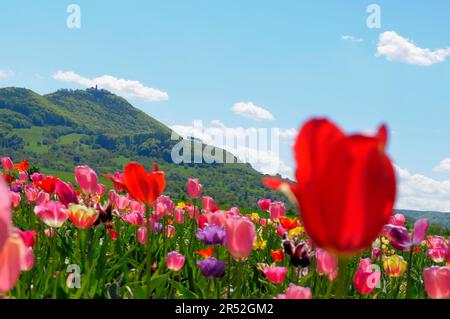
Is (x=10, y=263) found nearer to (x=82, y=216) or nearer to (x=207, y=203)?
(x=82, y=216)

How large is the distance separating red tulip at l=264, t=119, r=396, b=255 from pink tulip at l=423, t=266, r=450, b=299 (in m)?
1.62

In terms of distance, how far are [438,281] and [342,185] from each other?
5.79 ft

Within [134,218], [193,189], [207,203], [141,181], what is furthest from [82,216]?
[207,203]

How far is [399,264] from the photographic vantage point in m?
3.88

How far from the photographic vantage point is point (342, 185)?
1155mm

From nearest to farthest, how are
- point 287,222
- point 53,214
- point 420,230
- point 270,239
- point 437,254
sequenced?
point 420,230 < point 53,214 < point 437,254 < point 287,222 < point 270,239

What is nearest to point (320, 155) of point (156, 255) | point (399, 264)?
point (399, 264)

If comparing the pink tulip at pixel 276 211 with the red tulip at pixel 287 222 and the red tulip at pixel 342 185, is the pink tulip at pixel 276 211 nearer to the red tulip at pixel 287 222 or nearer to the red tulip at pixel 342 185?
the red tulip at pixel 287 222

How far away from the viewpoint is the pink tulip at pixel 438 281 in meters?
2.58

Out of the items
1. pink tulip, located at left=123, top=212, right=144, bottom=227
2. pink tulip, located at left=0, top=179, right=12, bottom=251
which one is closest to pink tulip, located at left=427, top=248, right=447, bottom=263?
pink tulip, located at left=123, top=212, right=144, bottom=227

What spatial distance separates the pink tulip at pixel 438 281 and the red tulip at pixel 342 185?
5.30 ft

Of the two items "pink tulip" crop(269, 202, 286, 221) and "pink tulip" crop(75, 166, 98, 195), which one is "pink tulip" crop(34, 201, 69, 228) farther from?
"pink tulip" crop(269, 202, 286, 221)
